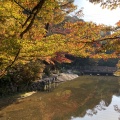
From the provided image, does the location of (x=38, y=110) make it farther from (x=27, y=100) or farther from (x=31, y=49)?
(x=31, y=49)

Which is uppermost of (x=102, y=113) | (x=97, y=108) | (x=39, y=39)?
(x=39, y=39)

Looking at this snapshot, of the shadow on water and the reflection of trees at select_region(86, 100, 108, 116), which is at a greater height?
the shadow on water

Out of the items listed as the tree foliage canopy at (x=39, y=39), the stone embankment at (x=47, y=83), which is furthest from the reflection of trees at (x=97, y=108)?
the stone embankment at (x=47, y=83)

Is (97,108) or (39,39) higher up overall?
(39,39)

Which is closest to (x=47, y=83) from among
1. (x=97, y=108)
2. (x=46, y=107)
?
(x=46, y=107)

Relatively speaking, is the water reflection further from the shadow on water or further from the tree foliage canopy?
the tree foliage canopy

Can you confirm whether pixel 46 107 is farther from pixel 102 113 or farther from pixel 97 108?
pixel 102 113

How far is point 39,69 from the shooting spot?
19.3 meters

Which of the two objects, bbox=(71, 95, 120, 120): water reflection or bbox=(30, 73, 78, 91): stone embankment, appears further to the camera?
bbox=(30, 73, 78, 91): stone embankment

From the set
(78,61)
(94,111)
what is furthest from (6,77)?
(78,61)

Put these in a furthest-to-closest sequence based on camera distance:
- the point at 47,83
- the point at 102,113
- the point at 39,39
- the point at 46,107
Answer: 1. the point at 47,83
2. the point at 46,107
3. the point at 102,113
4. the point at 39,39

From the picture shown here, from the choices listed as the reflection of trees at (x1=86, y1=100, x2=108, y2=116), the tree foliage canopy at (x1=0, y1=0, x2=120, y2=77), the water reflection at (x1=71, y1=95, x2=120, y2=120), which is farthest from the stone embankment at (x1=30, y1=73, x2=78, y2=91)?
the tree foliage canopy at (x1=0, y1=0, x2=120, y2=77)

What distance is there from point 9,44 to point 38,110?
25.8ft

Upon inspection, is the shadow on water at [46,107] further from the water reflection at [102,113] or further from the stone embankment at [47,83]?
the stone embankment at [47,83]
